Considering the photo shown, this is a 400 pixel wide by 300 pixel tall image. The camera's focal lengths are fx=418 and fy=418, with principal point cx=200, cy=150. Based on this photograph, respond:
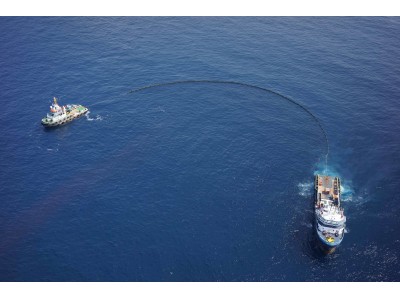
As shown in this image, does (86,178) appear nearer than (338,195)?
No

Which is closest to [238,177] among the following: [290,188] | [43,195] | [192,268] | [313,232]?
[290,188]

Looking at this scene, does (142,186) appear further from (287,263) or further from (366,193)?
(366,193)

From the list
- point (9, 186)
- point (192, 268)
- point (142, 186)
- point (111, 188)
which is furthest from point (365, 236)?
point (9, 186)

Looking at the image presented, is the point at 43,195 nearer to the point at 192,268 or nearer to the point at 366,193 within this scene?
the point at 192,268

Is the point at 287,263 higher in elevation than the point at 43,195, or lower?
lower
